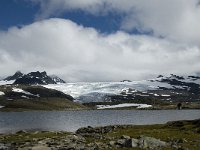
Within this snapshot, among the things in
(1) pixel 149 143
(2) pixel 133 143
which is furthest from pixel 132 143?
(1) pixel 149 143

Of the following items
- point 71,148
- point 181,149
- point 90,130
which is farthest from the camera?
point 90,130

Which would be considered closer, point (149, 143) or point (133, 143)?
point (133, 143)

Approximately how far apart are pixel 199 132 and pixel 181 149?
27827 millimetres

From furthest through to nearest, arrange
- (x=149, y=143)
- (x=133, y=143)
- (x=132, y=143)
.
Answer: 1. (x=149, y=143)
2. (x=133, y=143)
3. (x=132, y=143)

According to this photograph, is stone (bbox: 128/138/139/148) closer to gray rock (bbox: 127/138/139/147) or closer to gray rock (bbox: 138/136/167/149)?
gray rock (bbox: 127/138/139/147)

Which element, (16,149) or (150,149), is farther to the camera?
(16,149)

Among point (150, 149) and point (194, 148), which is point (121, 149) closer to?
point (150, 149)

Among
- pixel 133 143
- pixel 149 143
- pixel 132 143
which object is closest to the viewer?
pixel 132 143

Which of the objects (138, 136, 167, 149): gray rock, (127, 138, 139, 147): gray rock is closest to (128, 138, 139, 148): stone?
(127, 138, 139, 147): gray rock

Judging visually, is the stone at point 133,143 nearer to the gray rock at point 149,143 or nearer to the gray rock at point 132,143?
the gray rock at point 132,143

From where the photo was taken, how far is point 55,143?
6228 cm

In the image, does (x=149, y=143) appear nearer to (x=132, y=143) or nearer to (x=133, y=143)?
(x=133, y=143)

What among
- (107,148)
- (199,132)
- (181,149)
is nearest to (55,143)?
(107,148)

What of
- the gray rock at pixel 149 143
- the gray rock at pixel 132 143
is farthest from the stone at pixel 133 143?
the gray rock at pixel 149 143
